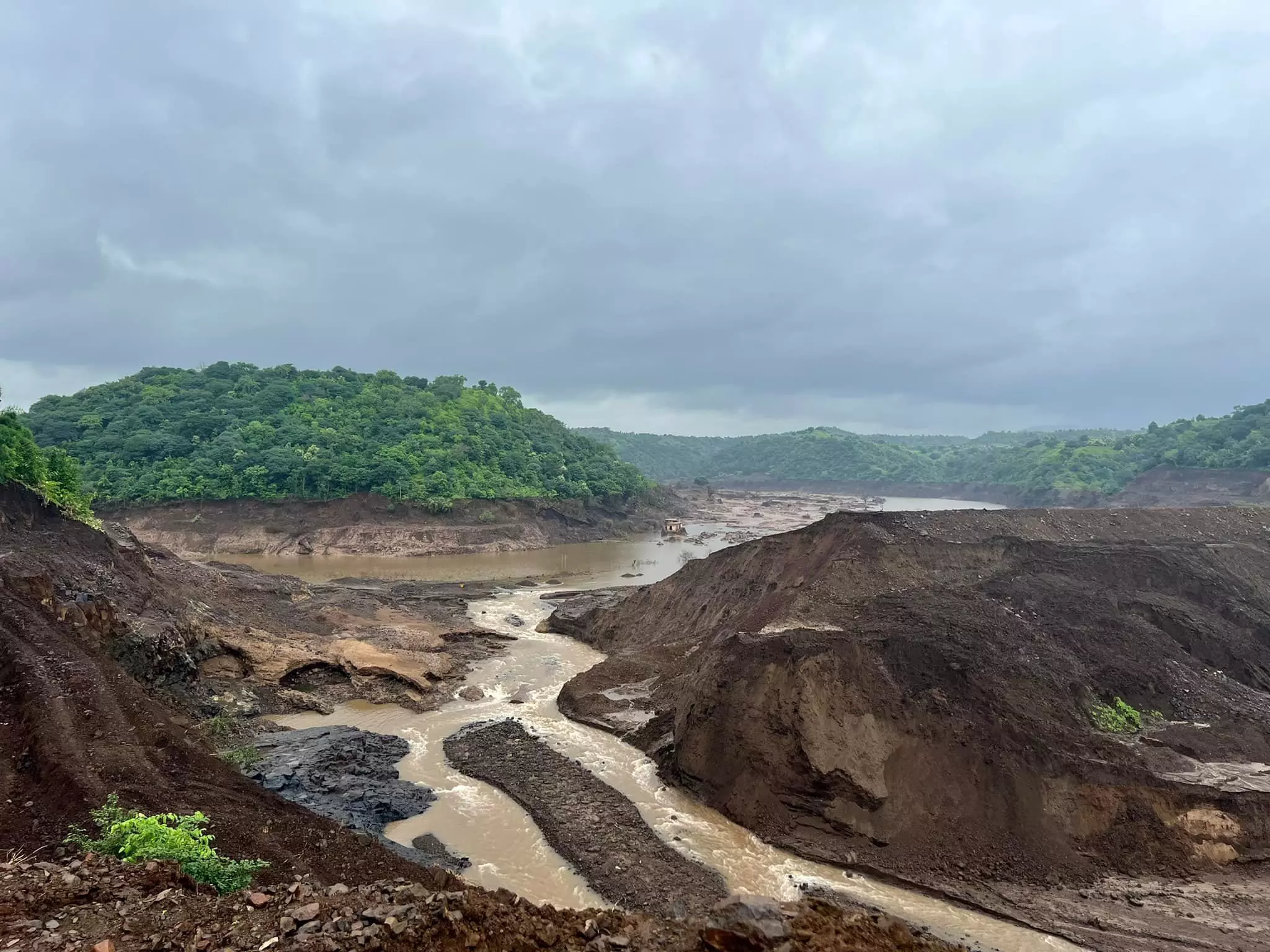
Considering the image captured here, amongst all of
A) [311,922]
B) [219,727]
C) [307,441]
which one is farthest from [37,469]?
[307,441]

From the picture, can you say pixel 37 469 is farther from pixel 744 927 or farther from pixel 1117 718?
pixel 1117 718

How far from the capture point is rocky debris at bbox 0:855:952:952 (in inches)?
262

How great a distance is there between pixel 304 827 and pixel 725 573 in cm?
1945

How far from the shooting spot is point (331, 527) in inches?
2235

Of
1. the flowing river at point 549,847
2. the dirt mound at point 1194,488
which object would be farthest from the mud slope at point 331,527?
the dirt mound at point 1194,488

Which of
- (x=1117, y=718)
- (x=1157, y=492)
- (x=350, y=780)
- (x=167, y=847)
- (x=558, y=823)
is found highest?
Result: (x=1157, y=492)

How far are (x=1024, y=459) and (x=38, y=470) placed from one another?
5333 inches

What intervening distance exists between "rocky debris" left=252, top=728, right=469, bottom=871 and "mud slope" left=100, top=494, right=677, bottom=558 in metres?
38.7

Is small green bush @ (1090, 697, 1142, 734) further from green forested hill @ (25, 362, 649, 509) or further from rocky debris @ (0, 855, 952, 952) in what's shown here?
green forested hill @ (25, 362, 649, 509)

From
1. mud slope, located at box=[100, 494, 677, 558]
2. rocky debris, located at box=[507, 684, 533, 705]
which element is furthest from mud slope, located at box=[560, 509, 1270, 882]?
mud slope, located at box=[100, 494, 677, 558]

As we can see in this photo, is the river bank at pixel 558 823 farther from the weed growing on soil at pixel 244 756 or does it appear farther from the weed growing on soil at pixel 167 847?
the weed growing on soil at pixel 167 847

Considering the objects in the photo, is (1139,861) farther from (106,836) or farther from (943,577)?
(106,836)

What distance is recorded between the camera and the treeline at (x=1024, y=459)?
84250 millimetres

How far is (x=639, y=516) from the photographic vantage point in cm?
7838
